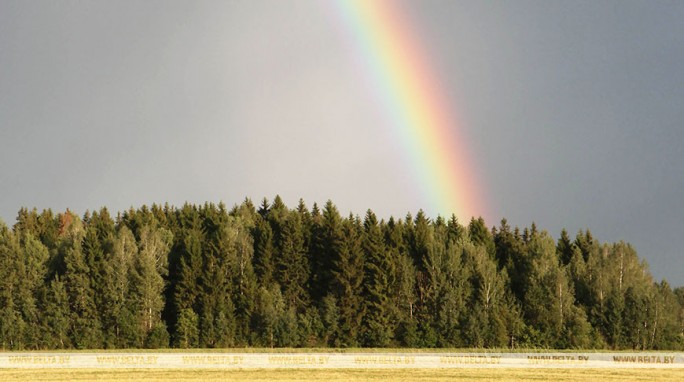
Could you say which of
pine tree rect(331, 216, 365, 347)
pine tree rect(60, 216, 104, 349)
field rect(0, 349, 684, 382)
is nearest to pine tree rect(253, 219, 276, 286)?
pine tree rect(331, 216, 365, 347)

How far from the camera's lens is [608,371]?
53875 millimetres

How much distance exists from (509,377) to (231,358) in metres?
24.5

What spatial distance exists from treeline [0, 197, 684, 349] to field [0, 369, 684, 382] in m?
49.5

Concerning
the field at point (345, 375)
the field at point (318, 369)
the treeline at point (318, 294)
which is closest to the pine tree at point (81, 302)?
the treeline at point (318, 294)

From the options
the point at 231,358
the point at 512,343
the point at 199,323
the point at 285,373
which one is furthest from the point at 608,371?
the point at 199,323

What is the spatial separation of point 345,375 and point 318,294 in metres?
67.3

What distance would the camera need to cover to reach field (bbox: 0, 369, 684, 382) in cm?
4662

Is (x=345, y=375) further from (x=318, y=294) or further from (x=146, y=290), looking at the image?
(x=318, y=294)

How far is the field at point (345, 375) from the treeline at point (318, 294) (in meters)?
49.5

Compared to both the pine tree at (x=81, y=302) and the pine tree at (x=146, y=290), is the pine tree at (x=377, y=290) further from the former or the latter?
the pine tree at (x=81, y=302)

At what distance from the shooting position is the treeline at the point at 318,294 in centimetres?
10288

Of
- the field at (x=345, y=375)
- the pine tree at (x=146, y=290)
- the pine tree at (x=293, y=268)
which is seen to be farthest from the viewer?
the pine tree at (x=293, y=268)

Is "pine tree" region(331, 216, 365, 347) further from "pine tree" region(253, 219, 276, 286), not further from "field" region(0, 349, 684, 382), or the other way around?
"field" region(0, 349, 684, 382)

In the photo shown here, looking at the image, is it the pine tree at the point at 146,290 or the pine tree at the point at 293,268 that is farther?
the pine tree at the point at 293,268
